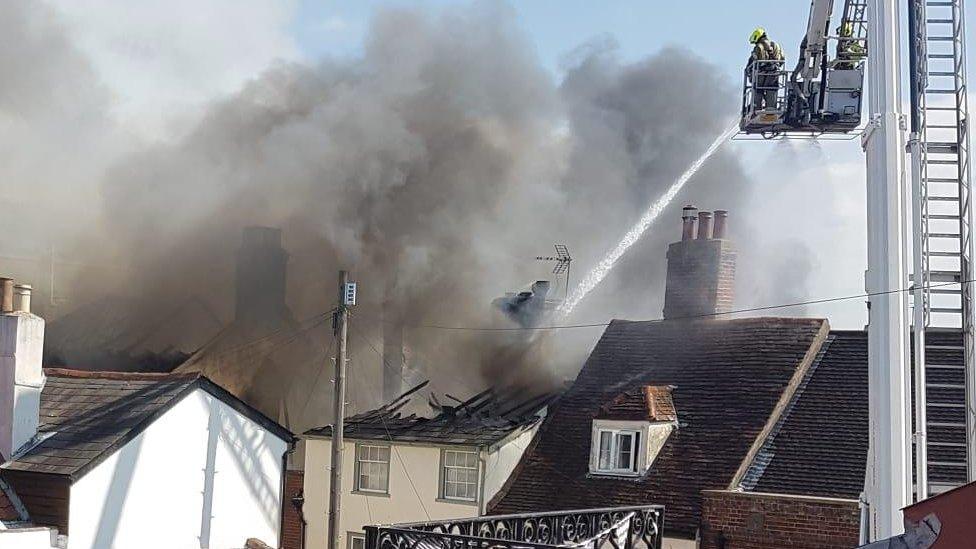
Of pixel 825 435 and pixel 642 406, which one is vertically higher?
pixel 642 406

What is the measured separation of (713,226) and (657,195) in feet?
50.7

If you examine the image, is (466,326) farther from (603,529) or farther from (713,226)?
(603,529)

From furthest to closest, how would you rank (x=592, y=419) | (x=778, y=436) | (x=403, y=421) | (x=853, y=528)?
(x=403, y=421), (x=592, y=419), (x=778, y=436), (x=853, y=528)

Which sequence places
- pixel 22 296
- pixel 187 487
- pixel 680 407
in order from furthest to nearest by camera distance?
1. pixel 680 407
2. pixel 187 487
3. pixel 22 296

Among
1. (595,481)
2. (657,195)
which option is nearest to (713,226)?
(595,481)

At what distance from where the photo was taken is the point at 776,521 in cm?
1522

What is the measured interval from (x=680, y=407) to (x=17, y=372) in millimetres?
9145

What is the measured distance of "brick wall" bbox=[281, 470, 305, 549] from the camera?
861 inches

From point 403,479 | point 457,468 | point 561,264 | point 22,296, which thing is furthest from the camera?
point 561,264

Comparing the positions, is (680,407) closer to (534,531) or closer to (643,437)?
(643,437)

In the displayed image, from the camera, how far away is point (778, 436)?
1714cm

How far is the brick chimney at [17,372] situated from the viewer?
51.1 feet

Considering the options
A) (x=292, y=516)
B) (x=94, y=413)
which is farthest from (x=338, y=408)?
(x=292, y=516)

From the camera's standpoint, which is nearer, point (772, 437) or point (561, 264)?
point (772, 437)
